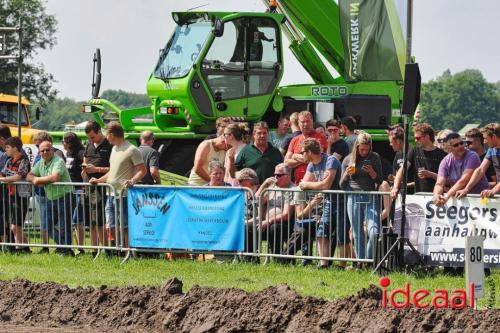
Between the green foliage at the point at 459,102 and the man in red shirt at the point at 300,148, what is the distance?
161 metres

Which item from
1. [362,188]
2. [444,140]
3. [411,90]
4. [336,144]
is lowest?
[362,188]

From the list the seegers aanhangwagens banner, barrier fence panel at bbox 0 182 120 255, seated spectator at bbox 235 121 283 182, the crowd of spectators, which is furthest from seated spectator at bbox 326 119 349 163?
barrier fence panel at bbox 0 182 120 255

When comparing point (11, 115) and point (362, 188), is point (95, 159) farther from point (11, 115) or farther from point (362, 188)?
point (11, 115)

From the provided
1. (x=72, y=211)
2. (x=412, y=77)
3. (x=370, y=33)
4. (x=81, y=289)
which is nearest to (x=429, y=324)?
(x=81, y=289)

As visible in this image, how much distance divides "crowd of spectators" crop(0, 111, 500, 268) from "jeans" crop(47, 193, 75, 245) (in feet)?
0.05

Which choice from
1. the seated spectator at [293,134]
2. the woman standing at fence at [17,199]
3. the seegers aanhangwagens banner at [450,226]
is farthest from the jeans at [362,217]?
the woman standing at fence at [17,199]

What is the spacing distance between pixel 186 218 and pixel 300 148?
1.96 meters

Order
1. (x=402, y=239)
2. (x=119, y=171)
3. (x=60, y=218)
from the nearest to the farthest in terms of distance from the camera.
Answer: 1. (x=402, y=239)
2. (x=119, y=171)
3. (x=60, y=218)

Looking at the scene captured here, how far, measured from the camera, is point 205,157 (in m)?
16.1

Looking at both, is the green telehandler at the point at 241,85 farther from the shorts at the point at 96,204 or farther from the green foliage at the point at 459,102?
the green foliage at the point at 459,102

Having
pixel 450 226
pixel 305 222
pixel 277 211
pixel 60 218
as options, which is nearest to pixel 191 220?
pixel 277 211

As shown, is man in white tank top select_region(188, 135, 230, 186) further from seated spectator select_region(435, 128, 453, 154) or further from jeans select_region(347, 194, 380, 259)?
seated spectator select_region(435, 128, 453, 154)

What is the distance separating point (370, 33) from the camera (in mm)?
20406

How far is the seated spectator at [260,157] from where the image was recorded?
50.5ft
